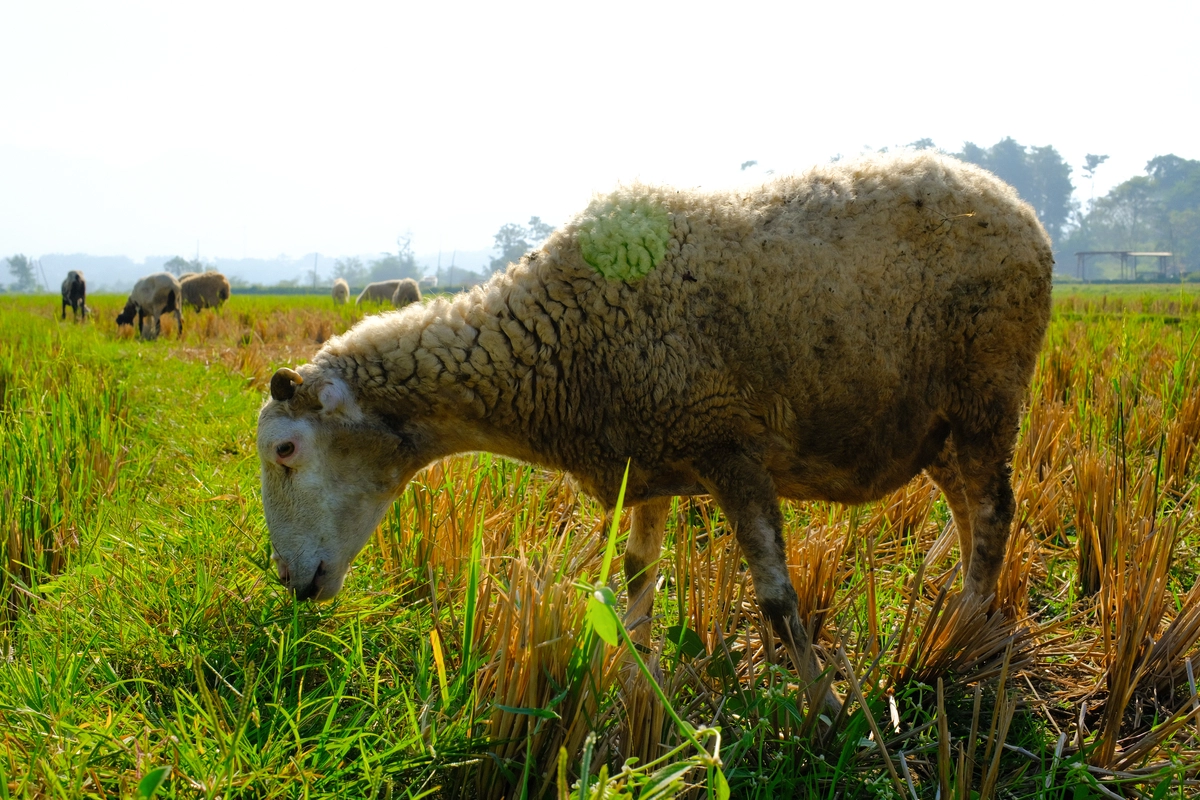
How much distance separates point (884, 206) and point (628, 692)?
5.99ft

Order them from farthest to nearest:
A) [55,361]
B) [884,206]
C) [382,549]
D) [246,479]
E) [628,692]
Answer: [55,361] → [246,479] → [382,549] → [884,206] → [628,692]

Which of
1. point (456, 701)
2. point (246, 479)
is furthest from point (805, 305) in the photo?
point (246, 479)

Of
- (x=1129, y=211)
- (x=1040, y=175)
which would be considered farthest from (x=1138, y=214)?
(x=1040, y=175)

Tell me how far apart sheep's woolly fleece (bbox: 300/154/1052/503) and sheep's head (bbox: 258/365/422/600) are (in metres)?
0.07

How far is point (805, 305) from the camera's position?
8.50 feet

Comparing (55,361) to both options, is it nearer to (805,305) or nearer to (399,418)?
(399,418)

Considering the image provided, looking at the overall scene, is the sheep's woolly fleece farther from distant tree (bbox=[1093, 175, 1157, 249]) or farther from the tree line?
distant tree (bbox=[1093, 175, 1157, 249])

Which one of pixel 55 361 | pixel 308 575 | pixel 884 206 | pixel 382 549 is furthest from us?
pixel 55 361

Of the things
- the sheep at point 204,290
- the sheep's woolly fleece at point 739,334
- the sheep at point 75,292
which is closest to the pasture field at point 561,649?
the sheep's woolly fleece at point 739,334

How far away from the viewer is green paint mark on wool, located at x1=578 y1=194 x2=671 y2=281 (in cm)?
260

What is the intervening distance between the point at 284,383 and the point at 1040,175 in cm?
14192

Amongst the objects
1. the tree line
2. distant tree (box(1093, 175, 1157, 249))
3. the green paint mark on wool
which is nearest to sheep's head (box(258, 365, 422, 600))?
the green paint mark on wool

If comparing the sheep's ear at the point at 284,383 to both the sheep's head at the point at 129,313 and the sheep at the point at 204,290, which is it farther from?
the sheep at the point at 204,290

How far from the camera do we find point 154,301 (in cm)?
1722
